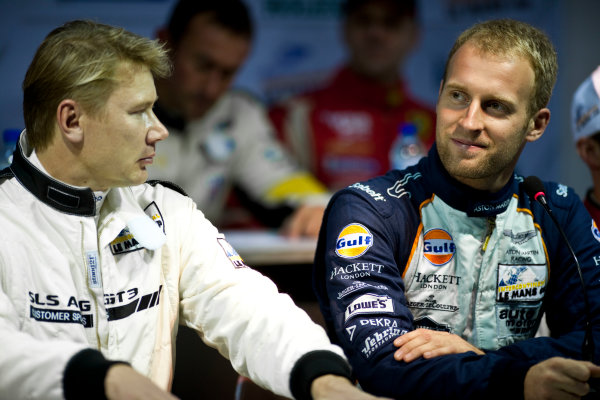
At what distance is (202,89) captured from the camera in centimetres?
366

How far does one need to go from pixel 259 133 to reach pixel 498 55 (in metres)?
2.24

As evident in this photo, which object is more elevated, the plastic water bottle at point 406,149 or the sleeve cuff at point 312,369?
the sleeve cuff at point 312,369

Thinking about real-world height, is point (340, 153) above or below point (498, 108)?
below

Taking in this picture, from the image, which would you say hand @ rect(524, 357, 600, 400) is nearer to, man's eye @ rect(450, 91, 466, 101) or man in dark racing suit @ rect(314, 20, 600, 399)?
man in dark racing suit @ rect(314, 20, 600, 399)

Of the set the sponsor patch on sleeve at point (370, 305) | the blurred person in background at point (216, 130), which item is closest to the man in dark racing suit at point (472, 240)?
the sponsor patch on sleeve at point (370, 305)

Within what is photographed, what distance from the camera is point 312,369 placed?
47.8 inches

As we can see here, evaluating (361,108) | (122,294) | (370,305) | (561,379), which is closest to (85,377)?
(122,294)

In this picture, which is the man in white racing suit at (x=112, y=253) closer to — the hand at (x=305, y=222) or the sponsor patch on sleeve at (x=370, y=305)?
the sponsor patch on sleeve at (x=370, y=305)

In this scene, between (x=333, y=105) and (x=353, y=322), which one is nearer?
(x=353, y=322)

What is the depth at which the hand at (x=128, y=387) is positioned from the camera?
3.51ft

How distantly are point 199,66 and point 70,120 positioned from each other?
238 cm

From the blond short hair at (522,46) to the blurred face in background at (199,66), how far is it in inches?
83.7

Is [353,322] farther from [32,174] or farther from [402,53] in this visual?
[402,53]

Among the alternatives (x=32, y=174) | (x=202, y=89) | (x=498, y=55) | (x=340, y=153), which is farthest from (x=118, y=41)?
(x=340, y=153)
